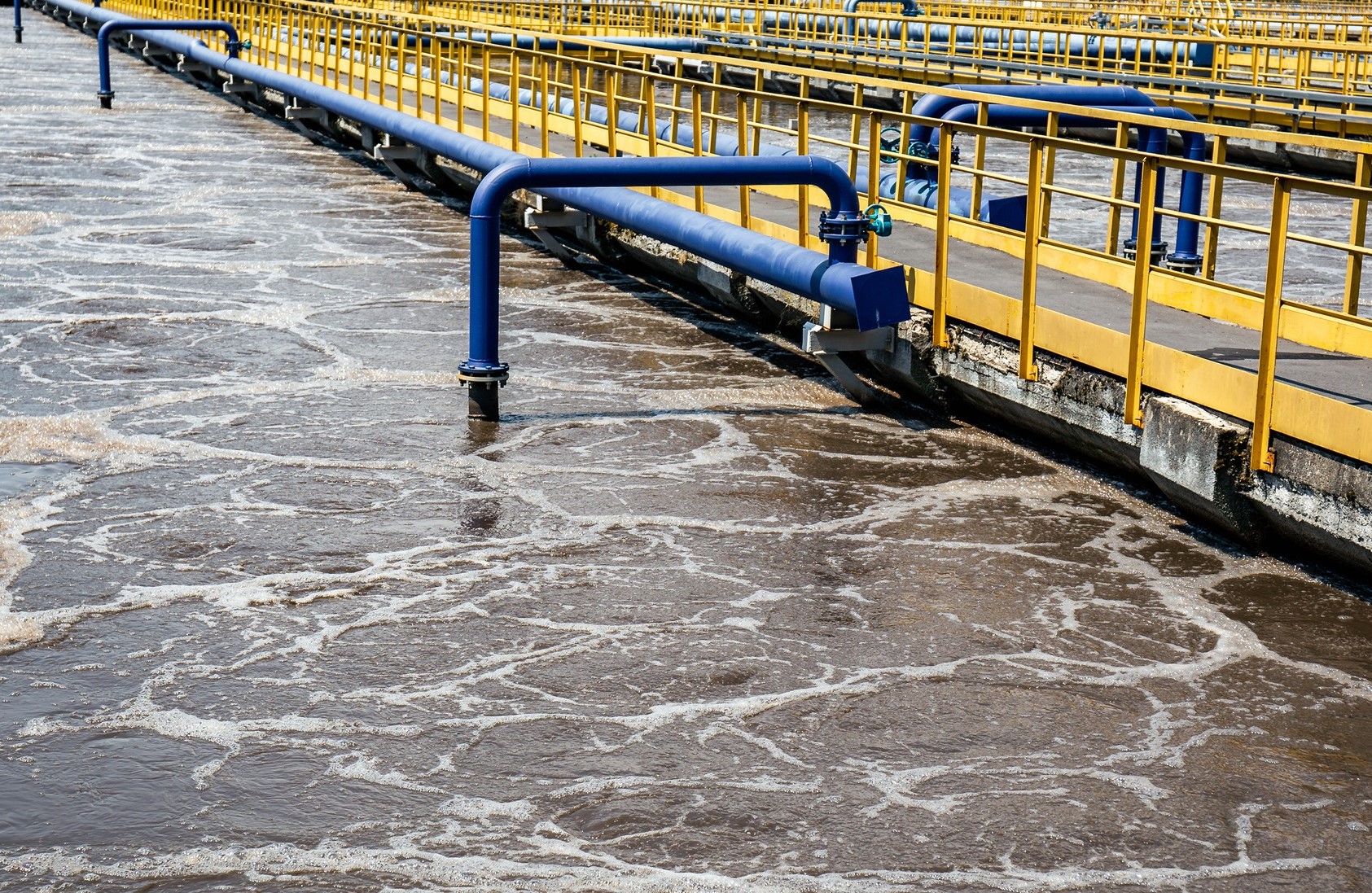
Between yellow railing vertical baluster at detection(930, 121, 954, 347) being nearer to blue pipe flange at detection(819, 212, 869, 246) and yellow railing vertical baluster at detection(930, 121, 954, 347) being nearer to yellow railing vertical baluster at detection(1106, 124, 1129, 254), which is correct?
blue pipe flange at detection(819, 212, 869, 246)

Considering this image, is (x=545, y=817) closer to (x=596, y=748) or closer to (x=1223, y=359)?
(x=596, y=748)

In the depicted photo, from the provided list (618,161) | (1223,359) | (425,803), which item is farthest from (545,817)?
(618,161)

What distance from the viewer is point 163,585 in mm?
5750

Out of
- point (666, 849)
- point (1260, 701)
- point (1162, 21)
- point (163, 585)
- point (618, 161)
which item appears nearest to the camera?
point (666, 849)

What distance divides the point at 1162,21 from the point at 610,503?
25678 millimetres

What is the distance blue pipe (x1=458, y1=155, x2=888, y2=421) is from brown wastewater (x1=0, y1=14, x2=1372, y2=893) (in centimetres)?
28

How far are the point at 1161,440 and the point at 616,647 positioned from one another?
2146 millimetres

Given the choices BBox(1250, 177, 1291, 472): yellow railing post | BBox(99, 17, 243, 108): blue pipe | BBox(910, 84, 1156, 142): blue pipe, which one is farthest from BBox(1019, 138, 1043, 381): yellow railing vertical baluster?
BBox(99, 17, 243, 108): blue pipe

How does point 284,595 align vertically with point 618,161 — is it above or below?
below

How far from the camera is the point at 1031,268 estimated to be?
6.89m

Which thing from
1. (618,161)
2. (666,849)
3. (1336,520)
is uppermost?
(618,161)

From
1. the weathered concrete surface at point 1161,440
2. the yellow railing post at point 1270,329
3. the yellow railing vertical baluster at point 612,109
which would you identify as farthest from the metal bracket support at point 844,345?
the yellow railing vertical baluster at point 612,109

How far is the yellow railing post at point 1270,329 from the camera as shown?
18.1 ft

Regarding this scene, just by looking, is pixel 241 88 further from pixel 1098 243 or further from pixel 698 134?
pixel 698 134
